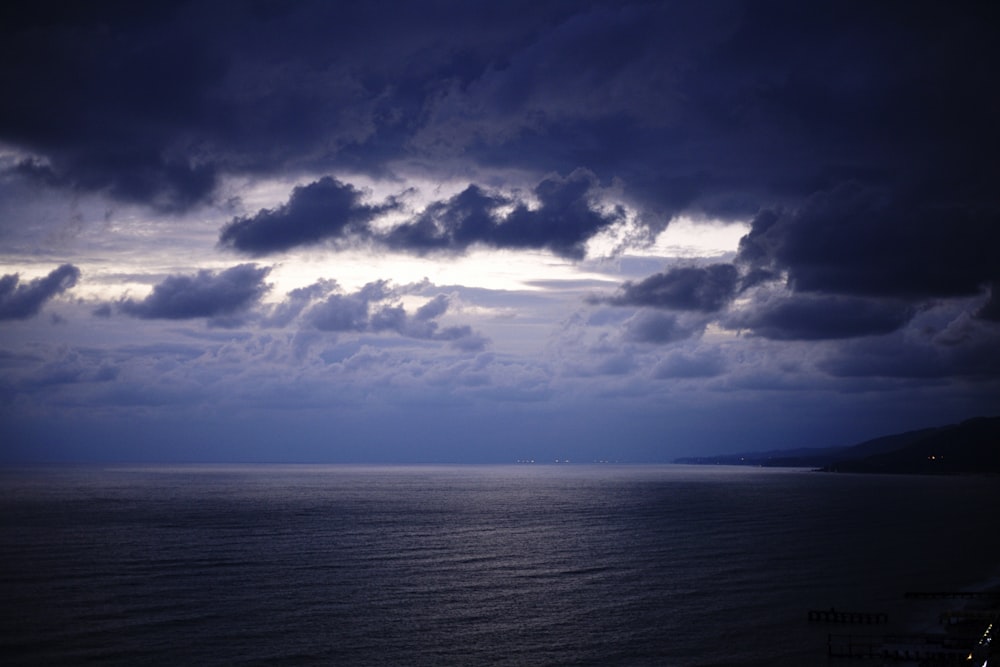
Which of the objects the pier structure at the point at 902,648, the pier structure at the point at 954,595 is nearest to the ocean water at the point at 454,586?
the pier structure at the point at 902,648

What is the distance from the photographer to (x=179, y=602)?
69.3 metres

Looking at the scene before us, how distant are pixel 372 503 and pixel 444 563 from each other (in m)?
103

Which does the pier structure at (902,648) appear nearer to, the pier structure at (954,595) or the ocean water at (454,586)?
the ocean water at (454,586)

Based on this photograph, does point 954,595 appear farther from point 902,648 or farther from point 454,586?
point 454,586

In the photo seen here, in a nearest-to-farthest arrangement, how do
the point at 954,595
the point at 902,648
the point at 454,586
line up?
the point at 902,648, the point at 954,595, the point at 454,586

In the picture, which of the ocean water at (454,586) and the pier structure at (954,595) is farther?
the pier structure at (954,595)

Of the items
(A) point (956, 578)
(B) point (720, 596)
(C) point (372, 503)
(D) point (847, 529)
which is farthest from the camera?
(C) point (372, 503)

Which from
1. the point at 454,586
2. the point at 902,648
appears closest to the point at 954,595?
the point at 902,648

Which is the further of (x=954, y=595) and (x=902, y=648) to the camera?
(x=954, y=595)

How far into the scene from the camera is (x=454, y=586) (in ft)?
261

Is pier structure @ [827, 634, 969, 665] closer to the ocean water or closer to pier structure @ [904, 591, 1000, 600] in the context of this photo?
the ocean water

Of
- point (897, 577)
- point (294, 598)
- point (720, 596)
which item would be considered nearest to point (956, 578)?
point (897, 577)

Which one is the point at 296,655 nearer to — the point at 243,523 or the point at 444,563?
the point at 444,563

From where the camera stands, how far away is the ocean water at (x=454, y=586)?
56.8 metres
